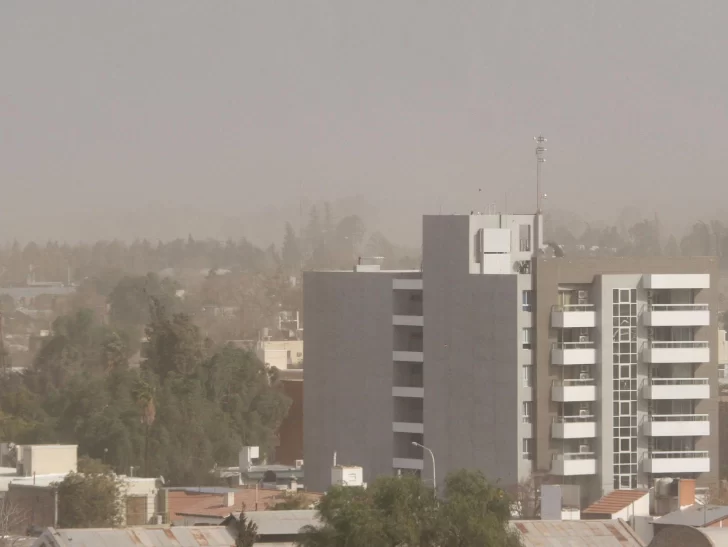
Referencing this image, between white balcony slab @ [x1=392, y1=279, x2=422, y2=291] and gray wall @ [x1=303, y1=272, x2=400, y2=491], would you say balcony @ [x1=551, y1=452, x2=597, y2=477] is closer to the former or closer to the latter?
gray wall @ [x1=303, y1=272, x2=400, y2=491]

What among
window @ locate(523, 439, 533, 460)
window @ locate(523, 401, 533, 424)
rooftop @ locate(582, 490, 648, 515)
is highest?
window @ locate(523, 401, 533, 424)

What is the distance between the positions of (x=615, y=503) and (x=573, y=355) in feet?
43.5

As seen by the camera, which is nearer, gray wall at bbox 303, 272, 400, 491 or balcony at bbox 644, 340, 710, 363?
balcony at bbox 644, 340, 710, 363

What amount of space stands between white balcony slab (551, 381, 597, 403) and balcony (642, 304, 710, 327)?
303cm

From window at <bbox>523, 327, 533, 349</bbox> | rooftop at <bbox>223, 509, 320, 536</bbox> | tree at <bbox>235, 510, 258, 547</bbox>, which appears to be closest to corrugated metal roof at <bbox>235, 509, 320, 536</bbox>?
rooftop at <bbox>223, 509, 320, 536</bbox>

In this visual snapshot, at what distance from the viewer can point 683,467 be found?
6081cm

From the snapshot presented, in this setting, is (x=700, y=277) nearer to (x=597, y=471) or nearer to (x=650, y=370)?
(x=650, y=370)

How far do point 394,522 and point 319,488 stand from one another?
3225 cm

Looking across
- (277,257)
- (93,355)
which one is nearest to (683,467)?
(93,355)

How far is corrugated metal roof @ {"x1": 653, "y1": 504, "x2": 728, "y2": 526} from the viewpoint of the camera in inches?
1453

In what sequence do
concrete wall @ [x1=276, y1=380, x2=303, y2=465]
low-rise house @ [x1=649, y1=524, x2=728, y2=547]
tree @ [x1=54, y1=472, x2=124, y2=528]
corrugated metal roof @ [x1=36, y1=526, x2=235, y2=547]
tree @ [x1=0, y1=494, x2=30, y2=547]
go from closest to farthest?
low-rise house @ [x1=649, y1=524, x2=728, y2=547]
corrugated metal roof @ [x1=36, y1=526, x2=235, y2=547]
tree @ [x1=0, y1=494, x2=30, y2=547]
tree @ [x1=54, y1=472, x2=124, y2=528]
concrete wall @ [x1=276, y1=380, x2=303, y2=465]

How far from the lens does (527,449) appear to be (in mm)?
59281

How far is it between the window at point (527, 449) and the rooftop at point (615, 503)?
9.60 metres

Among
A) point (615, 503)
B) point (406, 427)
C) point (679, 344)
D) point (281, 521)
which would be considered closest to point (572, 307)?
point (679, 344)
